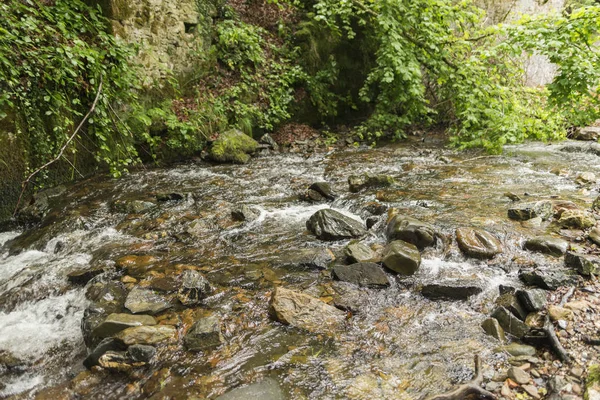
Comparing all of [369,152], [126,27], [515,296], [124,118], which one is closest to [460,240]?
[515,296]

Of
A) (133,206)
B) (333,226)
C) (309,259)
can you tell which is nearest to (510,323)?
(309,259)

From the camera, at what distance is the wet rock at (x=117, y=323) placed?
2.80 metres

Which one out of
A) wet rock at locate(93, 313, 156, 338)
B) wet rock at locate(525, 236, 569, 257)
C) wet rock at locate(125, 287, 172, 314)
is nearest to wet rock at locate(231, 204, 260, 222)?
wet rock at locate(125, 287, 172, 314)

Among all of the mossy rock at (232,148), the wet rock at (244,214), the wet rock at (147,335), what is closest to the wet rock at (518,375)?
the wet rock at (147,335)

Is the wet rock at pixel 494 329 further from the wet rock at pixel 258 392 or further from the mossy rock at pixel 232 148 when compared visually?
the mossy rock at pixel 232 148

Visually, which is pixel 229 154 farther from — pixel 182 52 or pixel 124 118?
pixel 182 52

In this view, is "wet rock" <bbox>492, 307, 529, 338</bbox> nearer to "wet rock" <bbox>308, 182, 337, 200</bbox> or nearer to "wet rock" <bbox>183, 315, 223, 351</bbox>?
"wet rock" <bbox>183, 315, 223, 351</bbox>

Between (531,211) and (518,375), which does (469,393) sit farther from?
(531,211)

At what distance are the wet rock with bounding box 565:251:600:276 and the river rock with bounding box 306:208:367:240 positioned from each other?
2167 mm

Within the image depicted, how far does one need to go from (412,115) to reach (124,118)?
25.0 feet

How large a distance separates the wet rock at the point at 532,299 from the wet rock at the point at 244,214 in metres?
3.52

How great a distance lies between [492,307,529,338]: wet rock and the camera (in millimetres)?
2646

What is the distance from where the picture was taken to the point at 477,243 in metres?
3.88

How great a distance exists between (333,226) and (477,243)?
172cm
